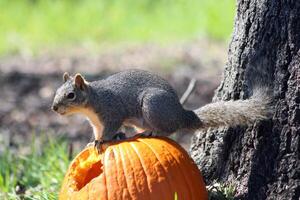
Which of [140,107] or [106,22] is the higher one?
[140,107]

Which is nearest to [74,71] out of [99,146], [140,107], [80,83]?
[80,83]

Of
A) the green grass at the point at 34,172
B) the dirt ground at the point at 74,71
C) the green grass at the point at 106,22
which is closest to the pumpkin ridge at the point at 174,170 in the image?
the green grass at the point at 34,172

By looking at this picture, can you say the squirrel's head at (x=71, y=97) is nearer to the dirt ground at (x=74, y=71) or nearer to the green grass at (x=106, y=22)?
the dirt ground at (x=74, y=71)

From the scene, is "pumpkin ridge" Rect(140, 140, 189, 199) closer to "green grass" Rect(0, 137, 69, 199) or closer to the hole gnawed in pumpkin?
the hole gnawed in pumpkin

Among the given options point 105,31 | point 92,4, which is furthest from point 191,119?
point 92,4

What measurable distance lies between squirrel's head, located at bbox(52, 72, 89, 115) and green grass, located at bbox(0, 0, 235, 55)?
524 centimetres

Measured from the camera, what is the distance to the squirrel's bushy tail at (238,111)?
3.75 m

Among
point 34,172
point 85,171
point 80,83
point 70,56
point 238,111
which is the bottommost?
point 34,172

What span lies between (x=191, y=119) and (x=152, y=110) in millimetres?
219

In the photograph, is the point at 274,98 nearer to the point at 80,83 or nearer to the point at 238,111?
the point at 238,111

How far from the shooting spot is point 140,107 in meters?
4.17

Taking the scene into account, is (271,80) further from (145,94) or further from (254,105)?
(145,94)

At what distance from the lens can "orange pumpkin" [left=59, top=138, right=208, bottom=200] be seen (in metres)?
3.54

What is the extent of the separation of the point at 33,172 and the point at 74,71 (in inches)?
136
